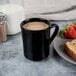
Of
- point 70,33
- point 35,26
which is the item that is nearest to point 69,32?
point 70,33

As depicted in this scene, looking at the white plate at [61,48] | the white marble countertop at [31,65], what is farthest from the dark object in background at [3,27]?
the white plate at [61,48]

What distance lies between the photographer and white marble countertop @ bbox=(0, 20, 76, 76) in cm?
61

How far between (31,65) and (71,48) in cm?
12

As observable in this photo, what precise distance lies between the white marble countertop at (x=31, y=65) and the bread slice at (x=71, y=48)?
30 millimetres

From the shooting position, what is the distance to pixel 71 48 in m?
0.64

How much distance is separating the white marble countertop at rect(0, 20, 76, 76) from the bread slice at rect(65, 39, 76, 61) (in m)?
0.03

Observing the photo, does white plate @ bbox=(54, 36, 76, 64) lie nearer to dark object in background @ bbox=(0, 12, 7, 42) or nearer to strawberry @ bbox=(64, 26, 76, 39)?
strawberry @ bbox=(64, 26, 76, 39)

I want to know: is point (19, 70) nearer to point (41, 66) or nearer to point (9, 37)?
point (41, 66)

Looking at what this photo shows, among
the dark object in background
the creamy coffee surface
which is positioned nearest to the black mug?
the creamy coffee surface

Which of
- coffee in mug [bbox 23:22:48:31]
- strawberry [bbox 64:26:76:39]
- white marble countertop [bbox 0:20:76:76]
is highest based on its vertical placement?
coffee in mug [bbox 23:22:48:31]

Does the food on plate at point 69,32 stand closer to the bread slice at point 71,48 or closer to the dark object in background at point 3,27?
the bread slice at point 71,48

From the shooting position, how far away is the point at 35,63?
2.09 ft

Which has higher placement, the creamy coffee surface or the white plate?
the creamy coffee surface

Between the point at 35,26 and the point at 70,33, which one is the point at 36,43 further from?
the point at 70,33
